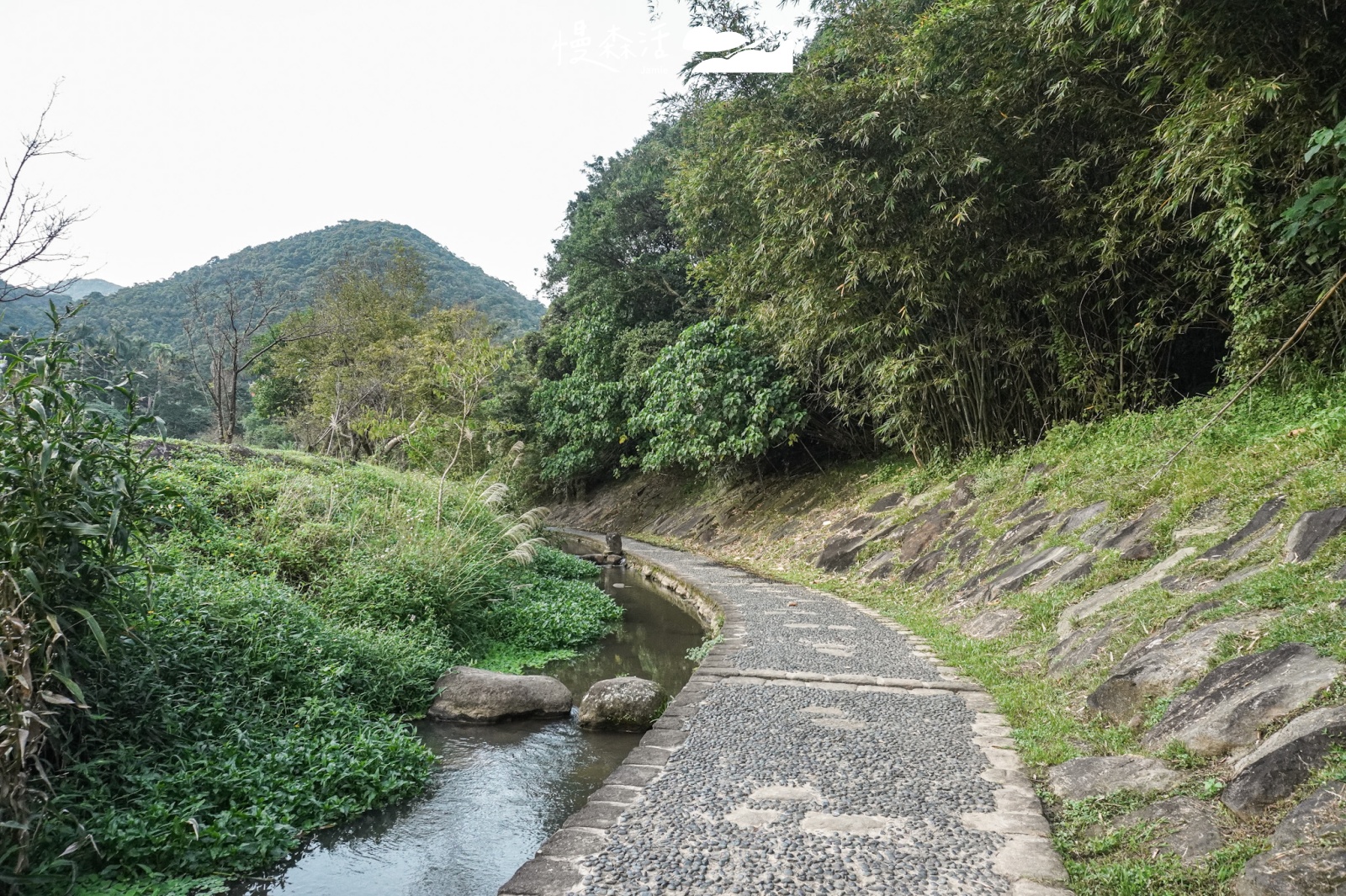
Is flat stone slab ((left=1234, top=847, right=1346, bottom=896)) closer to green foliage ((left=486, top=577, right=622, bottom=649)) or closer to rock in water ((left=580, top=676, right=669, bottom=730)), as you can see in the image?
rock in water ((left=580, top=676, right=669, bottom=730))

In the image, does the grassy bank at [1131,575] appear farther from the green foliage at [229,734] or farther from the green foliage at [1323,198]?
the green foliage at [229,734]

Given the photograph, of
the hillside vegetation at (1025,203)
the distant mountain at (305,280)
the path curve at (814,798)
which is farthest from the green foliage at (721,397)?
the distant mountain at (305,280)

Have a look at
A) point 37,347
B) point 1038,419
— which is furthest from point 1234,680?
point 1038,419

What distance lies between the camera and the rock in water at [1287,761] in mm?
2180

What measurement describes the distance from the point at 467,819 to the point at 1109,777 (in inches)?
105

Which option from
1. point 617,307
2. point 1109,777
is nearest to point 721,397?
point 617,307

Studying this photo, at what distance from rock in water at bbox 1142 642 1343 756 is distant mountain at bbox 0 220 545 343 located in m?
23.5

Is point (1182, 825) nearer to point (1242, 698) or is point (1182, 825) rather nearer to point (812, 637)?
point (1242, 698)

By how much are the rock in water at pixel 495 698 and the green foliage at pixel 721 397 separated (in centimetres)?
715

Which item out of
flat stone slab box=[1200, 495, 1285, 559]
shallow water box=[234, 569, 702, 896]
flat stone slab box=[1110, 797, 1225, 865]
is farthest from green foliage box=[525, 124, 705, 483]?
flat stone slab box=[1110, 797, 1225, 865]

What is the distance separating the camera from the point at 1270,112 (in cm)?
468

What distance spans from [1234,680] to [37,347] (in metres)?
4.83

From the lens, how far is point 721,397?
12.4m

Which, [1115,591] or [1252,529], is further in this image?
[1115,591]
